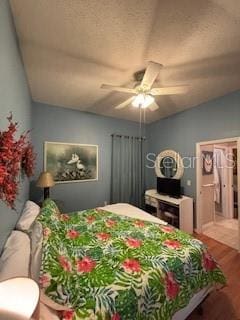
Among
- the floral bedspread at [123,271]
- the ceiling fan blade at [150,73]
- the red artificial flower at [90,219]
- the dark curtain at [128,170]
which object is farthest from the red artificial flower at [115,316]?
the dark curtain at [128,170]

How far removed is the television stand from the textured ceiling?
83.7 inches

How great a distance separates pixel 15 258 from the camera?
1.26 meters

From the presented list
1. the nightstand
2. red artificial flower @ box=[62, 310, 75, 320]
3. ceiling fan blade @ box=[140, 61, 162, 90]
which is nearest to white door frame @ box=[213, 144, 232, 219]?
ceiling fan blade @ box=[140, 61, 162, 90]

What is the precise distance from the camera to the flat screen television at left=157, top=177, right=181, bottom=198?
382 cm

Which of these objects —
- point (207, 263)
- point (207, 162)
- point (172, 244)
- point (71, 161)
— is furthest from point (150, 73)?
point (207, 162)

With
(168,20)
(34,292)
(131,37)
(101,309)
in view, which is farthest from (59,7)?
(101,309)

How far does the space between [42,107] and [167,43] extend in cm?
267

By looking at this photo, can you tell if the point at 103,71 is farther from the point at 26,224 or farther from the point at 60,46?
the point at 26,224

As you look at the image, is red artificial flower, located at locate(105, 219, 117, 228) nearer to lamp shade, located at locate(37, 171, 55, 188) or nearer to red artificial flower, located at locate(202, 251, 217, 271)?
red artificial flower, located at locate(202, 251, 217, 271)

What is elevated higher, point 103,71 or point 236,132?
point 103,71

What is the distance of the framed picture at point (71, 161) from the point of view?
364 centimetres

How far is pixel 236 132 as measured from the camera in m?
3.00

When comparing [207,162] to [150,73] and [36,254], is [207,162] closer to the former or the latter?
[150,73]

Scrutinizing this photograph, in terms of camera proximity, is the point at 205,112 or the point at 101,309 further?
the point at 205,112
